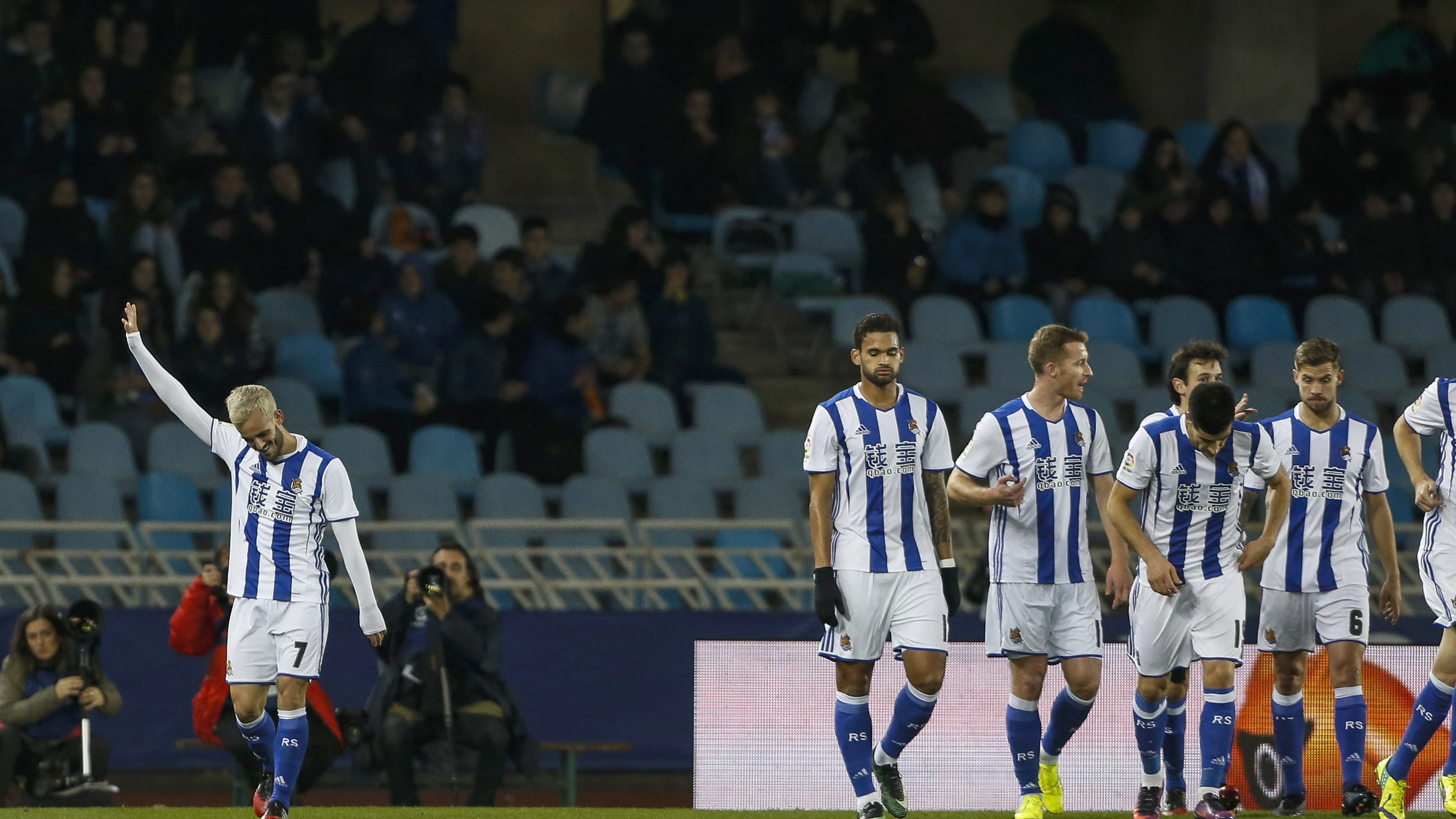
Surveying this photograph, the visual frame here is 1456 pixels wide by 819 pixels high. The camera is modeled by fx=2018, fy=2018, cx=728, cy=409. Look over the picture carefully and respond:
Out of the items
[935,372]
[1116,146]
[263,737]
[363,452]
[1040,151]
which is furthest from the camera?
[1116,146]

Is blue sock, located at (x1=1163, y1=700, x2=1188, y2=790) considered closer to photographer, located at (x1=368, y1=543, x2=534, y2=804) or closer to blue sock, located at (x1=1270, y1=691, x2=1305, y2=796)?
blue sock, located at (x1=1270, y1=691, x2=1305, y2=796)

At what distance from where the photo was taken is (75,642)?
10.7 m

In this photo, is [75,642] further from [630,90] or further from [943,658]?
[630,90]

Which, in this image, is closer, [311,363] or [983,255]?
[311,363]

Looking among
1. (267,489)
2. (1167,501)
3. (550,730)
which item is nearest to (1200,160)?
(550,730)

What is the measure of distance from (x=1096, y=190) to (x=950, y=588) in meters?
10.4

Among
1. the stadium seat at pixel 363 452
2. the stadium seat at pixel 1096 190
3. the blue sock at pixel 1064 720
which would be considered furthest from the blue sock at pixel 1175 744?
the stadium seat at pixel 1096 190

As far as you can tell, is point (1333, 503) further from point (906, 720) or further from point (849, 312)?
point (849, 312)

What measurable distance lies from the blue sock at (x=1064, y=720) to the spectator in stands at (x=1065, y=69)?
36.1 ft

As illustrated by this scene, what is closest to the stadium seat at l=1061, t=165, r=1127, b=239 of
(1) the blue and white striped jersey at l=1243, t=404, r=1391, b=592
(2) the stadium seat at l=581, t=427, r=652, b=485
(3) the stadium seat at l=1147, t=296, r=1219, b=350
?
(3) the stadium seat at l=1147, t=296, r=1219, b=350

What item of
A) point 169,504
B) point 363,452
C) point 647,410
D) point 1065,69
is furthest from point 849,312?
point 169,504

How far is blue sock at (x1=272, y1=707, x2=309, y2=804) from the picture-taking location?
27.5ft

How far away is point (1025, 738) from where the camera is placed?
835cm

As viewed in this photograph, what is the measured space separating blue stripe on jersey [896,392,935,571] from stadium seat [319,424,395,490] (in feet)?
22.0
